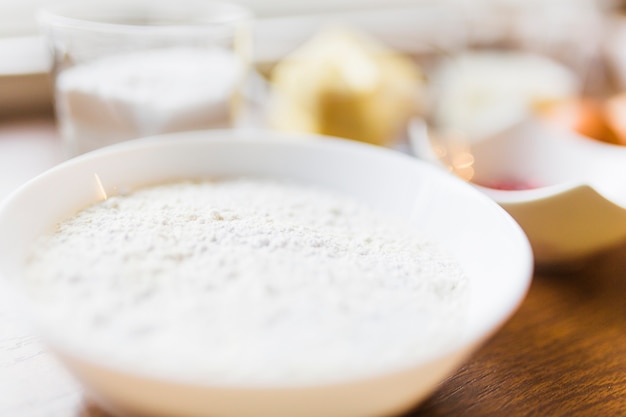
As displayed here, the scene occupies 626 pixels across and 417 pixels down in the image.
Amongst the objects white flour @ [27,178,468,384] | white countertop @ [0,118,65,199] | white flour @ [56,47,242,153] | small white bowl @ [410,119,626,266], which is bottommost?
small white bowl @ [410,119,626,266]

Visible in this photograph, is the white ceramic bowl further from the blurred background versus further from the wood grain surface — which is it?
the blurred background

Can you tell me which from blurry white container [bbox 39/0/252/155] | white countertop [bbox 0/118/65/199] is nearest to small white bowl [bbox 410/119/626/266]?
blurry white container [bbox 39/0/252/155]

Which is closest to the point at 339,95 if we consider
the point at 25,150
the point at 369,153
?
the point at 369,153

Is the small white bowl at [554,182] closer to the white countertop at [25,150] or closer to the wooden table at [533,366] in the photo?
the wooden table at [533,366]

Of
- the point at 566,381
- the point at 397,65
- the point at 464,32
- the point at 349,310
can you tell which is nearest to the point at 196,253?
the point at 349,310

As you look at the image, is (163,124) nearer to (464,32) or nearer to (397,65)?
(397,65)
